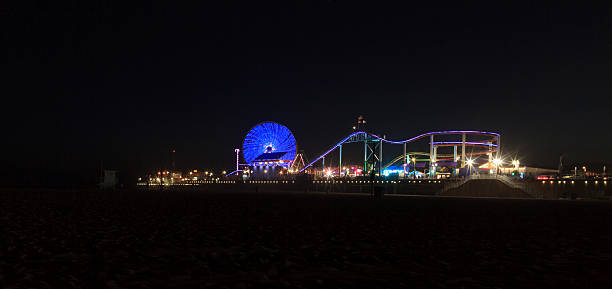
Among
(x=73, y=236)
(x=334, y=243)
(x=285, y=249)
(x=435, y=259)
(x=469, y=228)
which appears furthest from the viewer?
(x=469, y=228)

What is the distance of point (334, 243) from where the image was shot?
36.3 feet

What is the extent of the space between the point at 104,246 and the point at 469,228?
10.8m

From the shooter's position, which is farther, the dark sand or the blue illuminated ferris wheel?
the blue illuminated ferris wheel

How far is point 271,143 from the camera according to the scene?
126938 millimetres

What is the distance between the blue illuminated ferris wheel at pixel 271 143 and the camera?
4936 inches

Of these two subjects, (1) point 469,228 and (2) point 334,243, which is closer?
(2) point 334,243

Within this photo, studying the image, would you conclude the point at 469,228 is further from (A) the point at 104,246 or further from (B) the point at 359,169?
(B) the point at 359,169

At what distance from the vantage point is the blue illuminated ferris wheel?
125m

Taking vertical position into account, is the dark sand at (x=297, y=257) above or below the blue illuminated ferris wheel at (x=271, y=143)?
below

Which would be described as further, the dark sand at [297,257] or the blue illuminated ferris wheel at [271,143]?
the blue illuminated ferris wheel at [271,143]

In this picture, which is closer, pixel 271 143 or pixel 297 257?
pixel 297 257

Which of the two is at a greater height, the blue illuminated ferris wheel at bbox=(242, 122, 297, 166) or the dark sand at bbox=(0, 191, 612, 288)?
the blue illuminated ferris wheel at bbox=(242, 122, 297, 166)

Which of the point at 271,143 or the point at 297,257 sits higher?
the point at 271,143

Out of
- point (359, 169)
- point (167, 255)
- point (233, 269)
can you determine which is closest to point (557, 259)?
point (233, 269)
